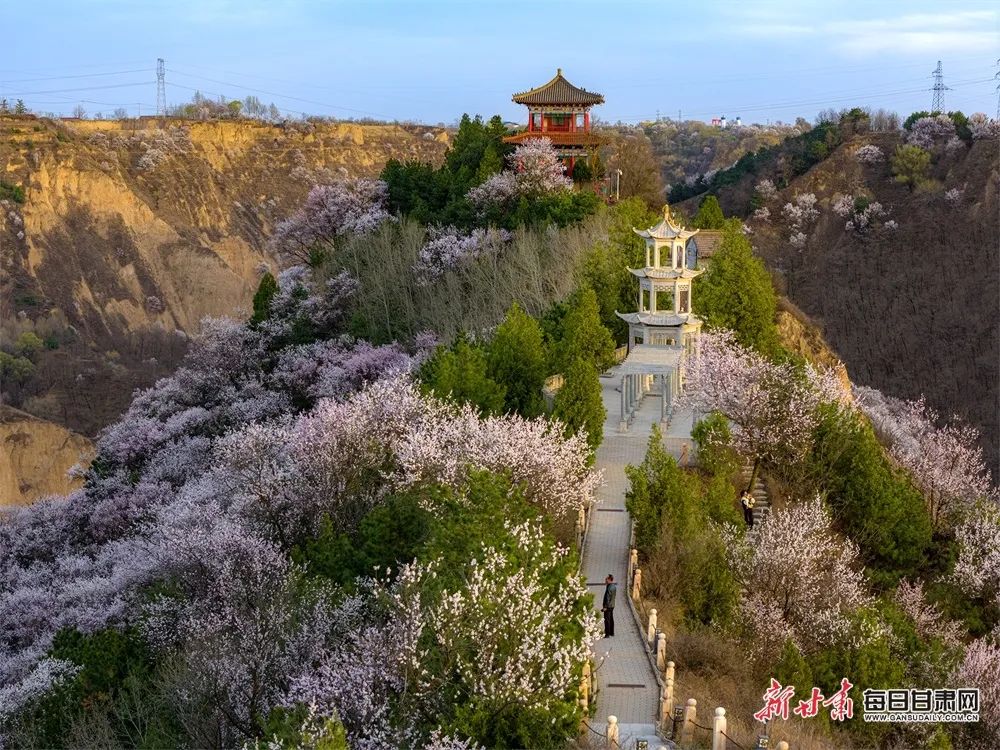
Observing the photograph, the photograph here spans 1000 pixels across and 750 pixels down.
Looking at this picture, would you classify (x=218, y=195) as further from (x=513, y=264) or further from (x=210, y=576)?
(x=210, y=576)

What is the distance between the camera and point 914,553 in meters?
27.2

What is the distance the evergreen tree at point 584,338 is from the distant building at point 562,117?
17464 millimetres

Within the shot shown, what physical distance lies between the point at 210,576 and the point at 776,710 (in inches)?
425

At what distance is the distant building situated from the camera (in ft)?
168

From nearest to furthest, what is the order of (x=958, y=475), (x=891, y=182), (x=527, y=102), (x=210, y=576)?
(x=210, y=576) → (x=958, y=475) → (x=527, y=102) → (x=891, y=182)

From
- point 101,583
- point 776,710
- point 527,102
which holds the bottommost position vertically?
point 101,583

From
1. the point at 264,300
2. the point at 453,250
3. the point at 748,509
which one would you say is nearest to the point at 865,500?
the point at 748,509

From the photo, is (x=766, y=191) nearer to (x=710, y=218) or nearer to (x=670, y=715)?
(x=710, y=218)

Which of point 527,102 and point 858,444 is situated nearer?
point 858,444

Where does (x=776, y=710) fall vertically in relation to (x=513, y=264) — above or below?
below

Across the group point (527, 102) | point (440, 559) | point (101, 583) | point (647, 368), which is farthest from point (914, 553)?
point (527, 102)

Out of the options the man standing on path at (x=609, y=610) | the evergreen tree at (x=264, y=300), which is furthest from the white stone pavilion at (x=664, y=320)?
the evergreen tree at (x=264, y=300)

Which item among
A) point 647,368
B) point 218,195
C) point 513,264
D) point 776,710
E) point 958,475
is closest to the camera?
point 776,710

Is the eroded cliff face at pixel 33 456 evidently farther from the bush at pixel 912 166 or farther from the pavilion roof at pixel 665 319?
the bush at pixel 912 166
